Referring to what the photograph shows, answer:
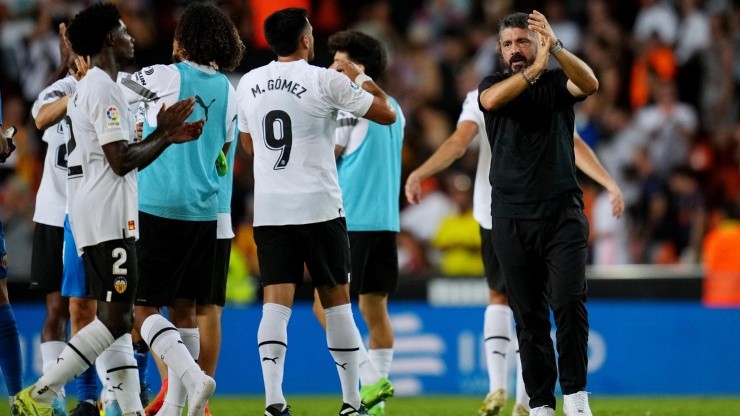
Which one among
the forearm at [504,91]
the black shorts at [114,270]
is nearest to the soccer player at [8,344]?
the black shorts at [114,270]

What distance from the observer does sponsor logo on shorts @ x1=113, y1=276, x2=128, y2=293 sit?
7363 mm

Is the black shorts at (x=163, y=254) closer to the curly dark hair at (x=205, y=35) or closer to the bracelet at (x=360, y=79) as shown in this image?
the curly dark hair at (x=205, y=35)

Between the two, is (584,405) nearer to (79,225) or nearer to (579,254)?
(579,254)

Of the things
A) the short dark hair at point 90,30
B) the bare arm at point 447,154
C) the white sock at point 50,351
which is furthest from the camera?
the bare arm at point 447,154

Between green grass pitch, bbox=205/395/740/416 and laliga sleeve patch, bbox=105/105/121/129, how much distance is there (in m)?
3.69

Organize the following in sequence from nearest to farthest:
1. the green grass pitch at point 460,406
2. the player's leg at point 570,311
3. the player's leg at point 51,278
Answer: the player's leg at point 570,311
the player's leg at point 51,278
the green grass pitch at point 460,406

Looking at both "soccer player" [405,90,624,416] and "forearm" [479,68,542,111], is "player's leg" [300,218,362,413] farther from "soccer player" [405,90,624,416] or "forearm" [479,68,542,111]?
"soccer player" [405,90,624,416]

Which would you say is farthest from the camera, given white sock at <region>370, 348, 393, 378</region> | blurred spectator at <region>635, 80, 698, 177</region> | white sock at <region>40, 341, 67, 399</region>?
blurred spectator at <region>635, 80, 698, 177</region>

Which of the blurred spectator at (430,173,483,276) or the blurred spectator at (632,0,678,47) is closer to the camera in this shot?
the blurred spectator at (430,173,483,276)

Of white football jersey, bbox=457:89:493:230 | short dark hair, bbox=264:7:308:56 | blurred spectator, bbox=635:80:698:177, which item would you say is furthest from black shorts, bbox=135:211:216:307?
blurred spectator, bbox=635:80:698:177

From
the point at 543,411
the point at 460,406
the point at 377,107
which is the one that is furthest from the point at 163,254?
the point at 460,406

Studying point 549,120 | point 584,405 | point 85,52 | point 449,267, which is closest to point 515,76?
point 549,120

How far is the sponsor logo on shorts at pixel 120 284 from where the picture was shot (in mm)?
7363

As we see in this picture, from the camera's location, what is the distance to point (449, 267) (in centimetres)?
1538
